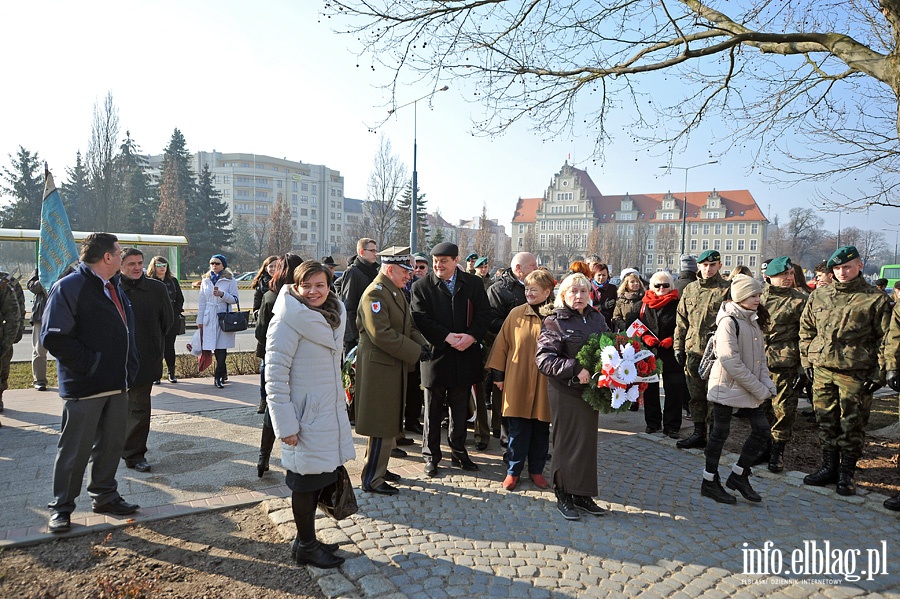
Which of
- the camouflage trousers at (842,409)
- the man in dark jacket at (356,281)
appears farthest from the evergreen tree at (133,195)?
the camouflage trousers at (842,409)

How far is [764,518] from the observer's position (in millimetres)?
4770

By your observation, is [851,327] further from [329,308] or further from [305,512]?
[305,512]

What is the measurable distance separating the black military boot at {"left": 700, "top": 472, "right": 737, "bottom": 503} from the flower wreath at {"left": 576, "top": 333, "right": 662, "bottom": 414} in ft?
4.39

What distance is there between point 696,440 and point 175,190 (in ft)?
160

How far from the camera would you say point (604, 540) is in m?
4.24

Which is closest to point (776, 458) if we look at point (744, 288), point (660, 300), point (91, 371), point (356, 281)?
point (744, 288)

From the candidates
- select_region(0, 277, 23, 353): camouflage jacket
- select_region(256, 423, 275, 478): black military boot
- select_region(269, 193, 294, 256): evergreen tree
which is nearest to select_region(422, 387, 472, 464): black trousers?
select_region(256, 423, 275, 478): black military boot

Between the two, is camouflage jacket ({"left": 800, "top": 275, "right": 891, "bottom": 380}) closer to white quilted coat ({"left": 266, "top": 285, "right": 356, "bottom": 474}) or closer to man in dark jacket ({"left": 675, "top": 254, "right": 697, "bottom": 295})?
man in dark jacket ({"left": 675, "top": 254, "right": 697, "bottom": 295})

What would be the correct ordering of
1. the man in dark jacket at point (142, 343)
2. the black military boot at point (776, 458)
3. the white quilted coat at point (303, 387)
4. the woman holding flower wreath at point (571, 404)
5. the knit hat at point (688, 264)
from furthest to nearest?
the knit hat at point (688, 264) < the black military boot at point (776, 458) < the man in dark jacket at point (142, 343) < the woman holding flower wreath at point (571, 404) < the white quilted coat at point (303, 387)

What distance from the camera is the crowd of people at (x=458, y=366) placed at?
12.3 feet

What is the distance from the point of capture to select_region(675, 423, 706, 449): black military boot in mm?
6719

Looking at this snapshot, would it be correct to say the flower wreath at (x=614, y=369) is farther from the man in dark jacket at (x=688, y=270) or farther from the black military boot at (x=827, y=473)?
the man in dark jacket at (x=688, y=270)

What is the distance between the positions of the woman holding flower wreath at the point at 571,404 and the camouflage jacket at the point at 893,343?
8.90 feet

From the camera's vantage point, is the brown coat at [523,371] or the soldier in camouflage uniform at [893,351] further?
the brown coat at [523,371]
